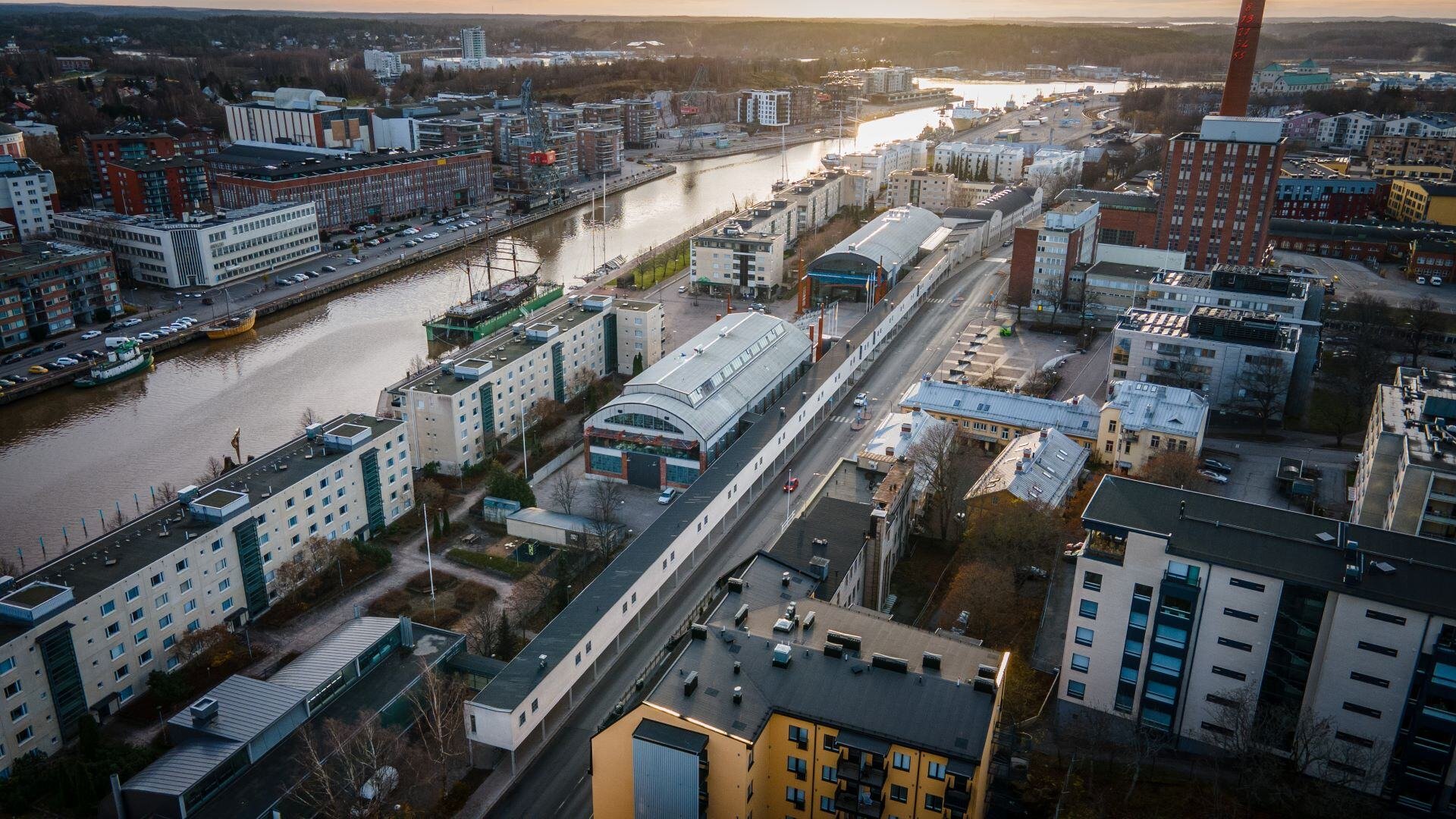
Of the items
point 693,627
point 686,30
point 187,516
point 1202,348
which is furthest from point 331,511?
point 686,30

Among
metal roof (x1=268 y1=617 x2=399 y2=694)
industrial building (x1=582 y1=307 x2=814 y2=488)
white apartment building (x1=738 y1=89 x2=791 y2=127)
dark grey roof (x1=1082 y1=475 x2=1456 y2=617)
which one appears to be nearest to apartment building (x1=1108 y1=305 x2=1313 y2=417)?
industrial building (x1=582 y1=307 x2=814 y2=488)

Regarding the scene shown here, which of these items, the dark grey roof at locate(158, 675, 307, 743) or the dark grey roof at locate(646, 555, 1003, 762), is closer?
the dark grey roof at locate(646, 555, 1003, 762)

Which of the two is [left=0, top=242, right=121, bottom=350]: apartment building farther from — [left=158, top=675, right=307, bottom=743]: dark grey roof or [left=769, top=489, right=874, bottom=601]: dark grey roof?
[left=769, top=489, right=874, bottom=601]: dark grey roof

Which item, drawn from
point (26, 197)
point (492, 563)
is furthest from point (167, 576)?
point (26, 197)

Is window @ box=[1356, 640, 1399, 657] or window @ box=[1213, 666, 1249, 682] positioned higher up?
window @ box=[1356, 640, 1399, 657]

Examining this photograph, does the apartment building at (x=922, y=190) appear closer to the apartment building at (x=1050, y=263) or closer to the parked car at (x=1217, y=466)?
the apartment building at (x=1050, y=263)

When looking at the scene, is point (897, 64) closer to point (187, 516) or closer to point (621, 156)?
point (621, 156)
